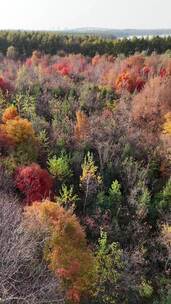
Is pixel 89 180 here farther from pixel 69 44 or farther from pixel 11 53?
pixel 69 44

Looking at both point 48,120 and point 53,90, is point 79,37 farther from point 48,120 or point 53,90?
point 48,120

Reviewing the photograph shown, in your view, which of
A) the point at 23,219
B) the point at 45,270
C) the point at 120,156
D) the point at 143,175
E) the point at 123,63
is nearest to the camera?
the point at 45,270

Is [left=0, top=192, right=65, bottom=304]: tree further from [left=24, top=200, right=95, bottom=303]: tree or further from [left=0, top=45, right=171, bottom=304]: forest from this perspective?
[left=24, top=200, right=95, bottom=303]: tree

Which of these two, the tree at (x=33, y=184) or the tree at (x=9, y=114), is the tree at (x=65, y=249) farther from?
the tree at (x=9, y=114)

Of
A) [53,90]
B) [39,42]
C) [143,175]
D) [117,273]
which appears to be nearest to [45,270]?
[117,273]

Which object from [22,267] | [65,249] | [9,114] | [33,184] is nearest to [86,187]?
[33,184]

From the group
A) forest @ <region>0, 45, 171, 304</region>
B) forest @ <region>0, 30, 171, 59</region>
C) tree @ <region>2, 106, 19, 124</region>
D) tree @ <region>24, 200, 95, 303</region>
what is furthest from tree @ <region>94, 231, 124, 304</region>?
forest @ <region>0, 30, 171, 59</region>
